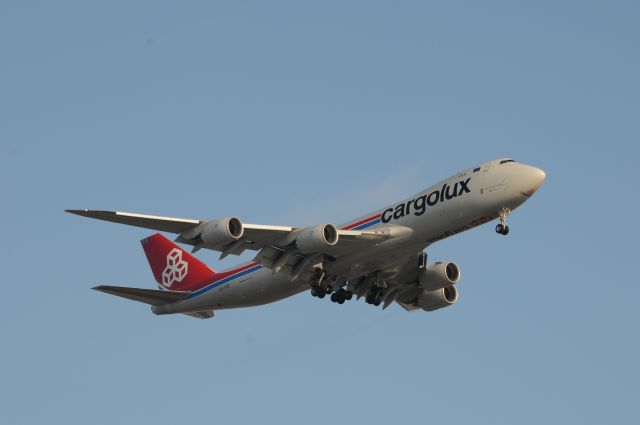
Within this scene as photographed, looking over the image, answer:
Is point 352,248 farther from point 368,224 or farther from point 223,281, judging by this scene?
point 223,281

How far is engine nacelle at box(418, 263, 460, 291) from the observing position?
57625mm

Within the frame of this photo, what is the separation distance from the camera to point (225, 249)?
50.1 m

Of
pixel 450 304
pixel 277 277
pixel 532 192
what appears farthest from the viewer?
pixel 450 304

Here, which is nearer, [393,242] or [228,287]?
[393,242]

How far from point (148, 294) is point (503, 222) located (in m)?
19.3

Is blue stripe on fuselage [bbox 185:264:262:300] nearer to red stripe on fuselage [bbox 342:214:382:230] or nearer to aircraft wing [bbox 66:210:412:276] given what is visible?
aircraft wing [bbox 66:210:412:276]

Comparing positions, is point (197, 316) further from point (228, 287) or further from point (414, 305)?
point (414, 305)

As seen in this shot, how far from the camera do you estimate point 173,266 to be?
6212 cm

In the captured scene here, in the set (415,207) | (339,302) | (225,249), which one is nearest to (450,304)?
(339,302)

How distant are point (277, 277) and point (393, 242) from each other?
270 inches

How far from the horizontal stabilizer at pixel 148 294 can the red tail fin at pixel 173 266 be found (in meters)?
0.98

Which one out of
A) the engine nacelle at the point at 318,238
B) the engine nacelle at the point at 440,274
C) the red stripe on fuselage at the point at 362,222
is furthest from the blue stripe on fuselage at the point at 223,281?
the engine nacelle at the point at 440,274

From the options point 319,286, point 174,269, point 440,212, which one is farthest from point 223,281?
point 440,212

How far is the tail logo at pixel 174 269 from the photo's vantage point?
61156 millimetres
